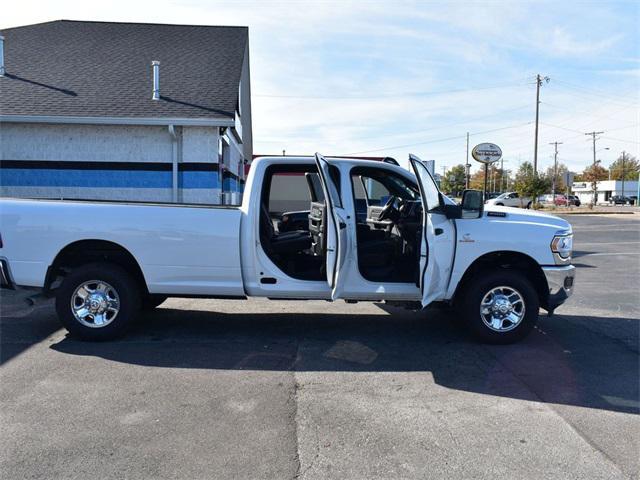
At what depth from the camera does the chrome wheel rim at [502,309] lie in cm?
571

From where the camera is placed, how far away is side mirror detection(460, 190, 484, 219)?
5605mm

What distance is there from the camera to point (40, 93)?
47.8 ft

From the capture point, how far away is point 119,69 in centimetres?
1605

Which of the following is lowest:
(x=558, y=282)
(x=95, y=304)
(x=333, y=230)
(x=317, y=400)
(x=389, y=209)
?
(x=317, y=400)

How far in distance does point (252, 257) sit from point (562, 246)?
332 cm

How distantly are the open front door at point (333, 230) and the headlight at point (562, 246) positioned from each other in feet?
7.28

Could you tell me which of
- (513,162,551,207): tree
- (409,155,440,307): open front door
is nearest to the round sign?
(409,155,440,307): open front door

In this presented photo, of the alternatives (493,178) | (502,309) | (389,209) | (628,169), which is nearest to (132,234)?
(389,209)

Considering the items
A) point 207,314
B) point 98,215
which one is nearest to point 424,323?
point 207,314

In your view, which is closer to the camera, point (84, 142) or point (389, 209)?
point (389, 209)

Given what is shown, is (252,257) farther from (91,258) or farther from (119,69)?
(119,69)

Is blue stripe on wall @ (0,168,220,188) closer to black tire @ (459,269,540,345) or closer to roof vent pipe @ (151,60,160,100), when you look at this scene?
roof vent pipe @ (151,60,160,100)

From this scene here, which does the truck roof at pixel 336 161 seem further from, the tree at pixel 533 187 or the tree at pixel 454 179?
the tree at pixel 454 179

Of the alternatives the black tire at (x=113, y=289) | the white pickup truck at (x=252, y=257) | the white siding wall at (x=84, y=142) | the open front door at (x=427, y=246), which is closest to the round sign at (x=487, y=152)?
the white siding wall at (x=84, y=142)
